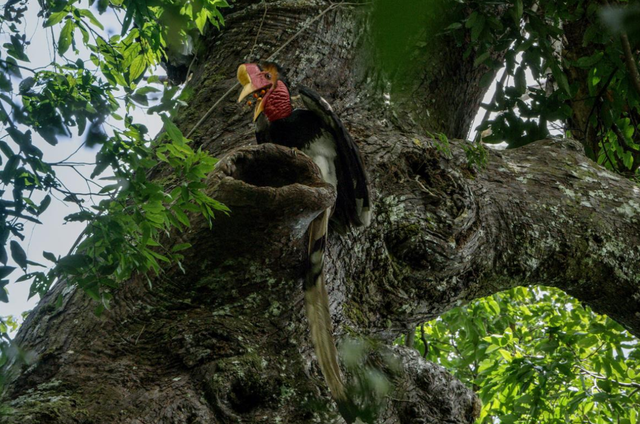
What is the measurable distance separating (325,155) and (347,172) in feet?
0.51

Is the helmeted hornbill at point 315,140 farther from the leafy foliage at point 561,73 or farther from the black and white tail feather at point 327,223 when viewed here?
the leafy foliage at point 561,73

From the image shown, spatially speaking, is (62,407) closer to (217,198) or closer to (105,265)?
(105,265)

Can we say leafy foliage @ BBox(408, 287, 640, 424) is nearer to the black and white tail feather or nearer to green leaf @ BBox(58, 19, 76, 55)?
the black and white tail feather

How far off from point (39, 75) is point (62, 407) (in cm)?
75

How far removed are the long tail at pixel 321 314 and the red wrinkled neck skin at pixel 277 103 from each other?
496 millimetres

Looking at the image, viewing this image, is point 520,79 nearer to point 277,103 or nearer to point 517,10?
point 517,10

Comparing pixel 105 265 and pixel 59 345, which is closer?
pixel 105 265

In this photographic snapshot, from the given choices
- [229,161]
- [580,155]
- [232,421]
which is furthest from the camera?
[580,155]

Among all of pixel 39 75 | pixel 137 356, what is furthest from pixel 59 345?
pixel 39 75

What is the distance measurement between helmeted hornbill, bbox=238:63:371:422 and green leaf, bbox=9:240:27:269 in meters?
0.75

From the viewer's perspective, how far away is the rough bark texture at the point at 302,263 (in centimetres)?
158

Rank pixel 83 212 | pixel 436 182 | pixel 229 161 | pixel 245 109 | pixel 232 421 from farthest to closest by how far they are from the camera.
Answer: pixel 245 109
pixel 436 182
pixel 229 161
pixel 232 421
pixel 83 212

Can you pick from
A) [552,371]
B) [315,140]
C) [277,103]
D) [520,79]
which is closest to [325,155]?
[315,140]

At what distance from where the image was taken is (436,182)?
219cm
